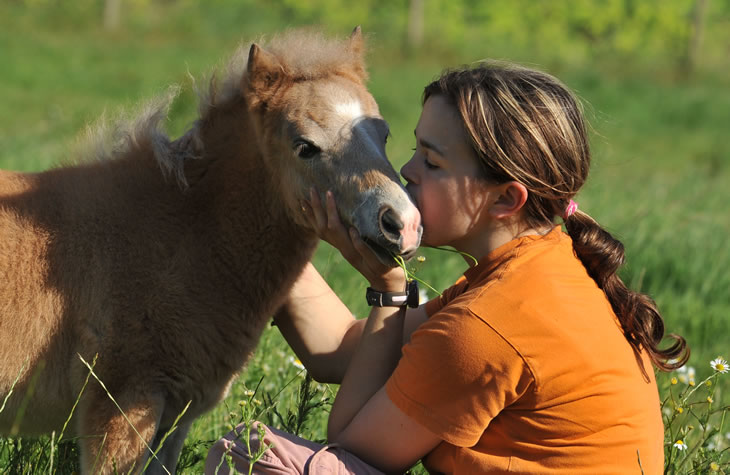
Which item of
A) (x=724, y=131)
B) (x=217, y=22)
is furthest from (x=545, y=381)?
(x=217, y=22)

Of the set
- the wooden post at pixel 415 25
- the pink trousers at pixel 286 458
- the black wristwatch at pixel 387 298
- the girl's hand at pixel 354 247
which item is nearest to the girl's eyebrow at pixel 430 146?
the girl's hand at pixel 354 247

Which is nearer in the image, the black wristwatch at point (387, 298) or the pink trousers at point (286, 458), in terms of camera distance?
the pink trousers at point (286, 458)

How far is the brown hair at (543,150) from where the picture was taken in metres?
2.37

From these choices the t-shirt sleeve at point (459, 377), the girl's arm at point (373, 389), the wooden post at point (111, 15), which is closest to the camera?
the t-shirt sleeve at point (459, 377)

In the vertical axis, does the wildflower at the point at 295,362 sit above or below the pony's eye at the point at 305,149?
below

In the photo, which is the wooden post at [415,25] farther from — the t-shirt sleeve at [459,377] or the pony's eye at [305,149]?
the t-shirt sleeve at [459,377]

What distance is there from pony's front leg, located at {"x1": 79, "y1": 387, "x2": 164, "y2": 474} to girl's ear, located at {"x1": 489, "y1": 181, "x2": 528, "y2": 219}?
1179 mm

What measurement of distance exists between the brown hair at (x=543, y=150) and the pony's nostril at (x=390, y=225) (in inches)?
11.6

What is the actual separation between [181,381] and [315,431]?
3.79 ft

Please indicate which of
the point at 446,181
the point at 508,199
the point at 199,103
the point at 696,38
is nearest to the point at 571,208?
the point at 508,199

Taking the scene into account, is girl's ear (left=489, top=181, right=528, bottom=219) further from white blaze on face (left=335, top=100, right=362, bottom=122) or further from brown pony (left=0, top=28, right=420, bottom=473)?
white blaze on face (left=335, top=100, right=362, bottom=122)

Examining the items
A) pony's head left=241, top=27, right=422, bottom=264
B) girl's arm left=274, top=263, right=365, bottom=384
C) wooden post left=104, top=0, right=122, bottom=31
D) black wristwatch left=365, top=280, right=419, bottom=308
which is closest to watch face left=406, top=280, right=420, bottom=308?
black wristwatch left=365, top=280, right=419, bottom=308

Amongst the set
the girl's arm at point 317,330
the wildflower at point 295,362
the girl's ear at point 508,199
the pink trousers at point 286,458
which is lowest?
the wildflower at point 295,362

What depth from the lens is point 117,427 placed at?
2.52 metres
